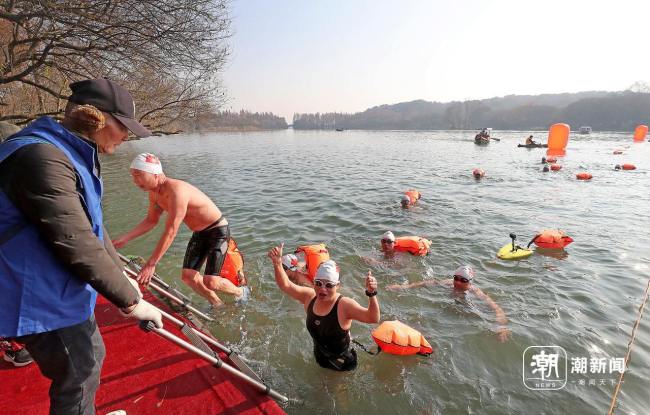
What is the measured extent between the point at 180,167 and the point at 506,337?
88.1 ft

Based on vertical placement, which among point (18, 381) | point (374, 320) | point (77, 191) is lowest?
point (18, 381)

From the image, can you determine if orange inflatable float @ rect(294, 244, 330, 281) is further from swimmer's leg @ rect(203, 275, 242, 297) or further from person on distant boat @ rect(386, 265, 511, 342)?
person on distant boat @ rect(386, 265, 511, 342)

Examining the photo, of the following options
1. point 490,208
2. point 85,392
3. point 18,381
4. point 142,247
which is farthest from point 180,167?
point 85,392

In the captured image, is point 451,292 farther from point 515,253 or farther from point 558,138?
point 558,138

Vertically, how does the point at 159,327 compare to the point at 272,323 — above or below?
above

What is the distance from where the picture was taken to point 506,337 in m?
5.72

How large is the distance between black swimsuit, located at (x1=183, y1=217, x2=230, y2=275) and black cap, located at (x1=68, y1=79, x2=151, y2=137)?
342cm

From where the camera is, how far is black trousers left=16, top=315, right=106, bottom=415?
193 cm

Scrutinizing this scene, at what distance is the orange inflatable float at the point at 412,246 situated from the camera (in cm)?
861

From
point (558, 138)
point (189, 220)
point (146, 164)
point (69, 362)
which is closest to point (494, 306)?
point (189, 220)

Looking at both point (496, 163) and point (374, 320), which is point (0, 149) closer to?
point (374, 320)

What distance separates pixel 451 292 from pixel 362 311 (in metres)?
4.17

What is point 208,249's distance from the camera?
5.36 metres

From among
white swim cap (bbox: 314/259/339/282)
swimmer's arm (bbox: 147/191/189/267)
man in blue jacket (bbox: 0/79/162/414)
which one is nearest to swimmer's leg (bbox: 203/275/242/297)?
swimmer's arm (bbox: 147/191/189/267)
